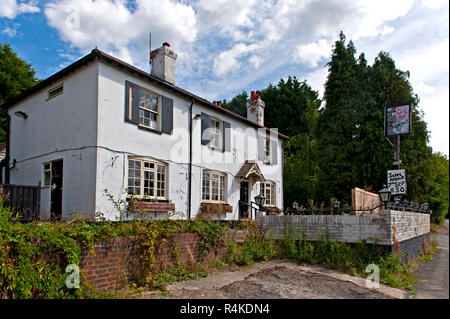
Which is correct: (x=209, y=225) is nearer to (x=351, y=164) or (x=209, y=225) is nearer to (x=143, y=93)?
(x=143, y=93)

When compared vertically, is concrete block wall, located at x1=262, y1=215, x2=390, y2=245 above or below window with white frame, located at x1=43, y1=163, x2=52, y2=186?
below

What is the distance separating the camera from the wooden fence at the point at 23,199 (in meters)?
10.2

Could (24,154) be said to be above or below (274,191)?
above

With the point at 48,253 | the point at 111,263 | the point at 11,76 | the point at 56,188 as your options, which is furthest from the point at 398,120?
the point at 11,76

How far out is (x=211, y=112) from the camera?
614 inches

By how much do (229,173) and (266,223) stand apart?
5.12 m

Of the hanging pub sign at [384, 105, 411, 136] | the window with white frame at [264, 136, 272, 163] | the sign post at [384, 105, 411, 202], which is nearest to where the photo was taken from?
the sign post at [384, 105, 411, 202]

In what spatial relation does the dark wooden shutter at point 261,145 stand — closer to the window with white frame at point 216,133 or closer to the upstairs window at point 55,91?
the window with white frame at point 216,133

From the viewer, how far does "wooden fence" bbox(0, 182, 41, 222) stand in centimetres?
1024

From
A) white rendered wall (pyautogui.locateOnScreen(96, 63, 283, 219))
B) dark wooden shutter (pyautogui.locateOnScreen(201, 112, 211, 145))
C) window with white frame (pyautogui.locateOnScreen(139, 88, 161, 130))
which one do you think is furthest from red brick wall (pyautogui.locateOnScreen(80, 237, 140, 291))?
dark wooden shutter (pyautogui.locateOnScreen(201, 112, 211, 145))

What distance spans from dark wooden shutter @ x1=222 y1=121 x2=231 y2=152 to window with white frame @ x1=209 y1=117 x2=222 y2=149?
198mm

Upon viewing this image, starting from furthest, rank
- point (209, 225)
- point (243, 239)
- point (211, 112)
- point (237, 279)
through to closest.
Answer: point (211, 112) → point (243, 239) → point (209, 225) → point (237, 279)

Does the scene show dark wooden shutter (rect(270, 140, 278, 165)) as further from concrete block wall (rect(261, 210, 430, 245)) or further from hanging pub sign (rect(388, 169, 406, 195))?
concrete block wall (rect(261, 210, 430, 245))
